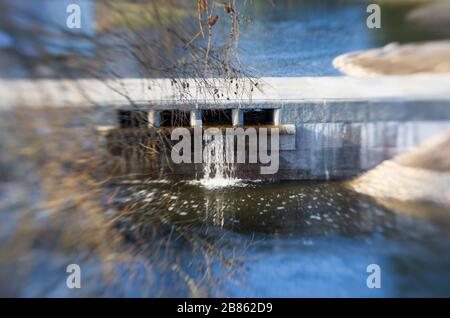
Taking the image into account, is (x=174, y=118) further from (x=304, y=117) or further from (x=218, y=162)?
(x=304, y=117)

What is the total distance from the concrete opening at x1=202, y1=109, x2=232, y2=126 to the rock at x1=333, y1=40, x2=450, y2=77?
3.53 feet

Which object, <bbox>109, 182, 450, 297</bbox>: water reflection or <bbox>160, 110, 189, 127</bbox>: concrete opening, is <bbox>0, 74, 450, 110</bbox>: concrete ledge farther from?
<bbox>109, 182, 450, 297</bbox>: water reflection

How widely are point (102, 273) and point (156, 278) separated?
0.28m

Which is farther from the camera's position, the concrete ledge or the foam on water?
the foam on water

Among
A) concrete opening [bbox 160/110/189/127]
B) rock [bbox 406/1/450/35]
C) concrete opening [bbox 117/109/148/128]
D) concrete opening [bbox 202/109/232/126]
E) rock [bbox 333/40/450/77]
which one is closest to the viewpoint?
rock [bbox 406/1/450/35]

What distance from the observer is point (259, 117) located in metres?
3.16

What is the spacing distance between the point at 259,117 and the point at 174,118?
87 cm

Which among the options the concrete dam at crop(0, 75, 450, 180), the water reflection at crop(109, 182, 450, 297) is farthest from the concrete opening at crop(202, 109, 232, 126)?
the water reflection at crop(109, 182, 450, 297)

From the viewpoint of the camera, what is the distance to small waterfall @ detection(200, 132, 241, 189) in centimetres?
306

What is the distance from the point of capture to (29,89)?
1.52m

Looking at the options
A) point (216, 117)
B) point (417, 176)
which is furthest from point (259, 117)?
point (417, 176)

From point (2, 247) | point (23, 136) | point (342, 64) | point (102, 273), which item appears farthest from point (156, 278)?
point (342, 64)

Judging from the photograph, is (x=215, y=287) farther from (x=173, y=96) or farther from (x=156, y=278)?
(x=173, y=96)

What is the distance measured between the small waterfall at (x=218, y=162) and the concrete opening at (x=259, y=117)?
0.29 metres
